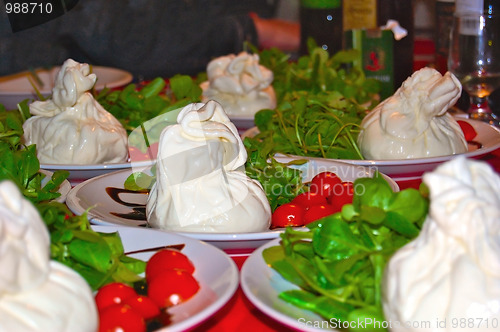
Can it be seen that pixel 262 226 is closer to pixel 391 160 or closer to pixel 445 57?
pixel 391 160

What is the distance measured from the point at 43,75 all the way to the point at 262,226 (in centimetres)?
218

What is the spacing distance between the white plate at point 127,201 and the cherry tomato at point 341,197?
0.08 metres

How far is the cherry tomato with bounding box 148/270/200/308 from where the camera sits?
3.36ft

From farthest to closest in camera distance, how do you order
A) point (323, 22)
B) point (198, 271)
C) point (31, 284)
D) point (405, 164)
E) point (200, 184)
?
point (323, 22)
point (405, 164)
point (200, 184)
point (198, 271)
point (31, 284)

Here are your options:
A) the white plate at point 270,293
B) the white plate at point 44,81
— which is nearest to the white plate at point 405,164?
the white plate at point 270,293

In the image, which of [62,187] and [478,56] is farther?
[478,56]

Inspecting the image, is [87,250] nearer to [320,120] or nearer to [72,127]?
[72,127]

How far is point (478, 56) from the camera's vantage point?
2.23 m

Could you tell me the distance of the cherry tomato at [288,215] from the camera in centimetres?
139

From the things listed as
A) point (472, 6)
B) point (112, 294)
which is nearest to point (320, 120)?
point (472, 6)

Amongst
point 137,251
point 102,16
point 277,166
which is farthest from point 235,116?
point 102,16

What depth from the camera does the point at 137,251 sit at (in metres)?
1.19

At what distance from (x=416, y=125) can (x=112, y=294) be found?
1.02m

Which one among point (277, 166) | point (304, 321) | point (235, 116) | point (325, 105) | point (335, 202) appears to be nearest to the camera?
point (304, 321)
